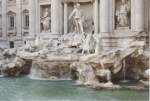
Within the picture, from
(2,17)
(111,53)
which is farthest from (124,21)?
(2,17)

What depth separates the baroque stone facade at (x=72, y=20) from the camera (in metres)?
18.8

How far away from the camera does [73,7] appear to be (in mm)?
22891

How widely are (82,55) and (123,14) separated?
13.3 feet

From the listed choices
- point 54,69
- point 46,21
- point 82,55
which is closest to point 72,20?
point 46,21

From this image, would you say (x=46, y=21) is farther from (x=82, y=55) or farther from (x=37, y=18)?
(x=82, y=55)

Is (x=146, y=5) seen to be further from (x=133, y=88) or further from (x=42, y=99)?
(x=42, y=99)

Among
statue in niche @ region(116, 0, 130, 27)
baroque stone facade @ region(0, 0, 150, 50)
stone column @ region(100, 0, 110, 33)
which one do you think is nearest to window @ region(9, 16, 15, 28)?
baroque stone facade @ region(0, 0, 150, 50)

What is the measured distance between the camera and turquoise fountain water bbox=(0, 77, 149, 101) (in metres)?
12.1

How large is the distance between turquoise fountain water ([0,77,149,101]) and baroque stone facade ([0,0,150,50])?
503 centimetres

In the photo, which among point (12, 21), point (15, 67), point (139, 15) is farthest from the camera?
point (12, 21)

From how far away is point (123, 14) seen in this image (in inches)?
756

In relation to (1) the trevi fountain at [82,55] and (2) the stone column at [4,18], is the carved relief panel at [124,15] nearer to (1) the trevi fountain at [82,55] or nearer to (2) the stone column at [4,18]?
(1) the trevi fountain at [82,55]

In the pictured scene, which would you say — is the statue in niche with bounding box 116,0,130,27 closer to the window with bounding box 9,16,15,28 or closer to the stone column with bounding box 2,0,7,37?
the window with bounding box 9,16,15,28

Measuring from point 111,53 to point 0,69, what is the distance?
26.9 ft
